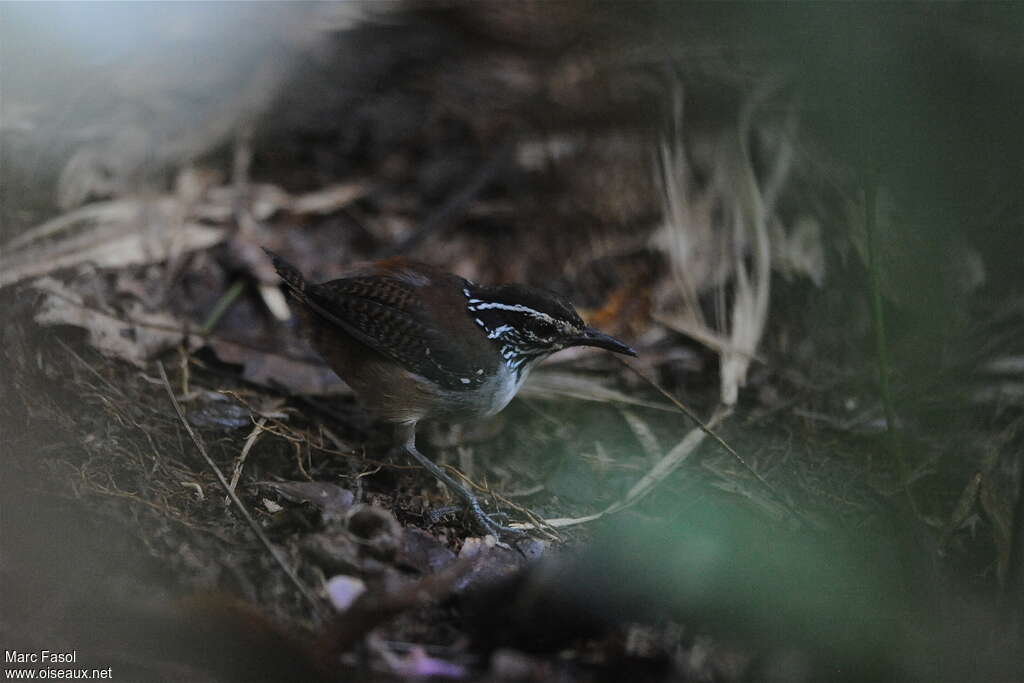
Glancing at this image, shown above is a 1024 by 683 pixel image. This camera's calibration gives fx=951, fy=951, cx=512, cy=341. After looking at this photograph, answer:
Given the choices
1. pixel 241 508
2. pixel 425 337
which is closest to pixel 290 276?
pixel 425 337

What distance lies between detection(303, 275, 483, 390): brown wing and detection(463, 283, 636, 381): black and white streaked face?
9.5 inches

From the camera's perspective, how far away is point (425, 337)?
4465mm

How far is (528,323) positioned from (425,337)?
52 centimetres

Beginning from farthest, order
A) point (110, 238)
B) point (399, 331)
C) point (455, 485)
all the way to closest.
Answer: point (110, 238), point (399, 331), point (455, 485)

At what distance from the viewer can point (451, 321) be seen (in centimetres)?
455

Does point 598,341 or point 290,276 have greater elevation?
point 290,276

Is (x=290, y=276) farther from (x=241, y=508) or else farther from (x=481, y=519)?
(x=481, y=519)

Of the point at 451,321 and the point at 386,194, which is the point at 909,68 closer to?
the point at 451,321

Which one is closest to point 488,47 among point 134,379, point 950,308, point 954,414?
point 134,379

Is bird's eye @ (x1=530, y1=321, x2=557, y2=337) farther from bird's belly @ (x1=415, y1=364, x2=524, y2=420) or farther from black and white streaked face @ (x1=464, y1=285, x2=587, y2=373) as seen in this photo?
bird's belly @ (x1=415, y1=364, x2=524, y2=420)

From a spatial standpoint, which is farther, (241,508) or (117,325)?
(117,325)

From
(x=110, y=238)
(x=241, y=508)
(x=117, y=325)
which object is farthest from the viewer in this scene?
(x=110, y=238)

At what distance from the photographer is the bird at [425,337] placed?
444cm

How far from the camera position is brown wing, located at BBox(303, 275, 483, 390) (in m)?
4.43
